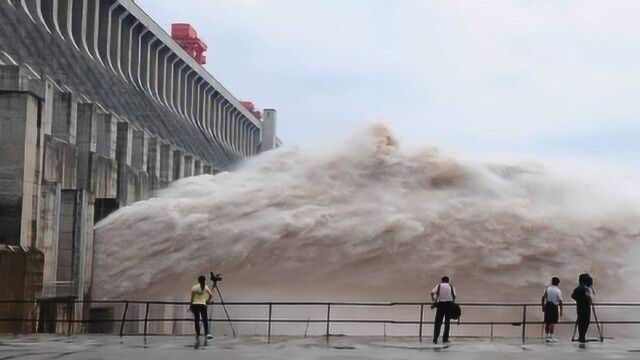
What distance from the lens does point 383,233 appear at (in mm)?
31656

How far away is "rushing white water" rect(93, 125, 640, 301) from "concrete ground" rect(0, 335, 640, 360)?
22.8ft

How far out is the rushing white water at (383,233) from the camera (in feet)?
103

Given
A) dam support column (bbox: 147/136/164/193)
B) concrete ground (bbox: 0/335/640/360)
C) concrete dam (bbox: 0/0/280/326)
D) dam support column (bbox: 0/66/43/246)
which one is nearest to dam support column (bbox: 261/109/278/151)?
concrete dam (bbox: 0/0/280/326)

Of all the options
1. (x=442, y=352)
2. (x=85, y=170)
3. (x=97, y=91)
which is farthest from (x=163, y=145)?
(x=442, y=352)

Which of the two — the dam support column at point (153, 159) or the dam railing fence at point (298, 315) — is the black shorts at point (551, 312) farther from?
the dam support column at point (153, 159)

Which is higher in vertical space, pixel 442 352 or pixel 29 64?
pixel 29 64

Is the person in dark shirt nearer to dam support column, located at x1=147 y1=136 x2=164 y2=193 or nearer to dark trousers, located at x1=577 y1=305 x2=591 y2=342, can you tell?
dark trousers, located at x1=577 y1=305 x2=591 y2=342

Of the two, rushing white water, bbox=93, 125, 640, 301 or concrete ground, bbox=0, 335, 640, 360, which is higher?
rushing white water, bbox=93, 125, 640, 301

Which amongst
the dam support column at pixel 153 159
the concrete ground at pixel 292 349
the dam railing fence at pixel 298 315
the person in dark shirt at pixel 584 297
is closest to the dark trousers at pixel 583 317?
the person in dark shirt at pixel 584 297

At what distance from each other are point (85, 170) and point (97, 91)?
64.3ft

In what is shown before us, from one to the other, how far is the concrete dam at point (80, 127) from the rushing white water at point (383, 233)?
10.4ft

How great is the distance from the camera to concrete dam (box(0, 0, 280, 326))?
3003cm

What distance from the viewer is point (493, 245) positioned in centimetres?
3139

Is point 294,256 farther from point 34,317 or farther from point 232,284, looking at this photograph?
point 34,317
